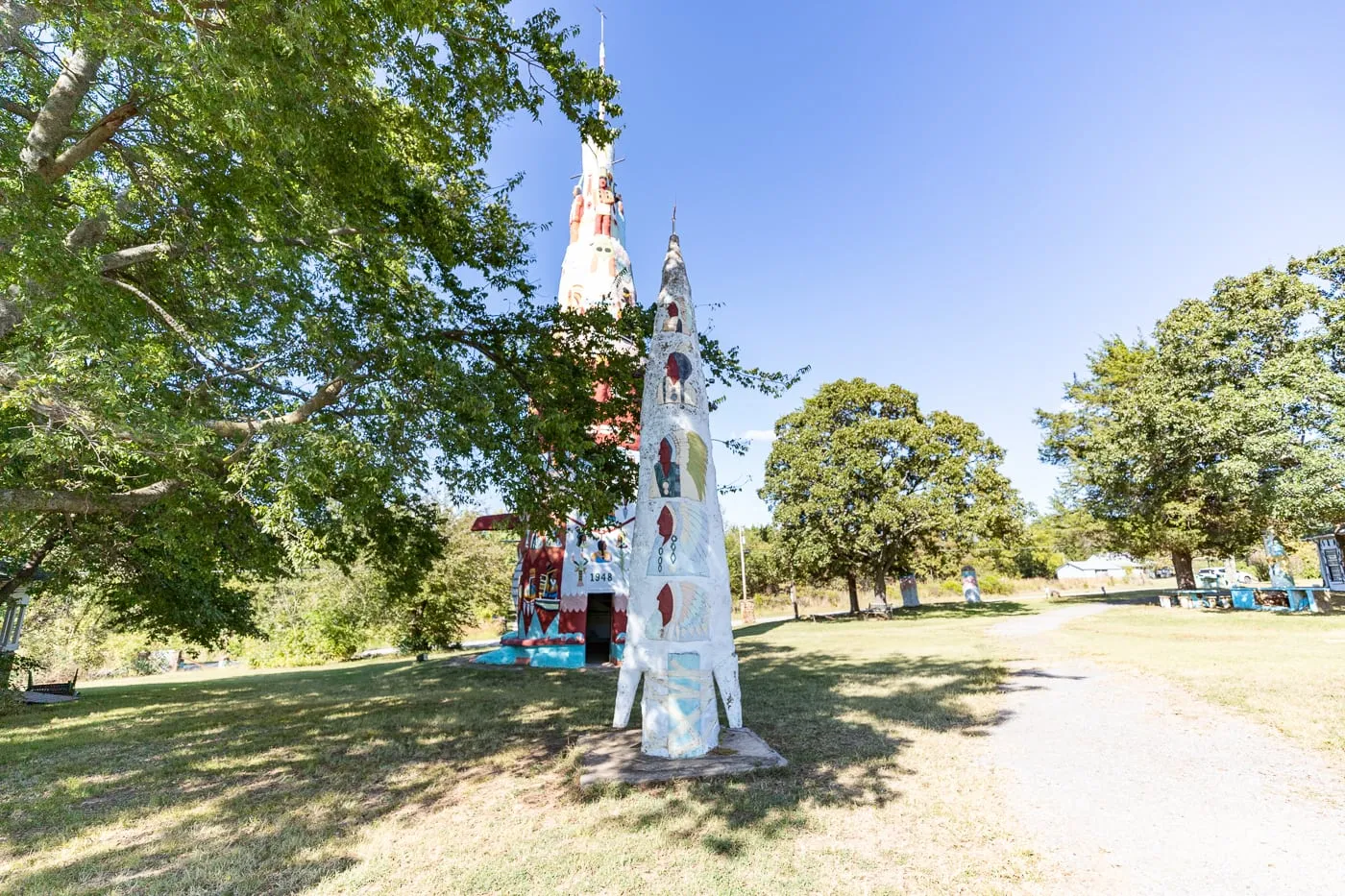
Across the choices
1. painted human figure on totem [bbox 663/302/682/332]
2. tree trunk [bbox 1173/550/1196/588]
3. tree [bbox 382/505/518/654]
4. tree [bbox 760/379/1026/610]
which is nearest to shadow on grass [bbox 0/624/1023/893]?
painted human figure on totem [bbox 663/302/682/332]

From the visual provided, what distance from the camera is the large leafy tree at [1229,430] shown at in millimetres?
19297

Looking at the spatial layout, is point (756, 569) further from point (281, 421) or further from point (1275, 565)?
point (281, 421)

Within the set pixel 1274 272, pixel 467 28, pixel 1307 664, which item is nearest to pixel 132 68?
pixel 467 28

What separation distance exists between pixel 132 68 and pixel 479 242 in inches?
190

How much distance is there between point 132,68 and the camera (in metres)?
6.30

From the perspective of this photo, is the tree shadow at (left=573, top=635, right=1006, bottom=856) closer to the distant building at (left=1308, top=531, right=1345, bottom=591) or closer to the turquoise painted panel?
the turquoise painted panel

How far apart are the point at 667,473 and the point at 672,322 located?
95.4 inches

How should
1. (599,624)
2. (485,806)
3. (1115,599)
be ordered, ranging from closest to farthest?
1. (485,806)
2. (599,624)
3. (1115,599)

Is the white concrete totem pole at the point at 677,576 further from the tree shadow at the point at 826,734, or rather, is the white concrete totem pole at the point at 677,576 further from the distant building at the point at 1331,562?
the distant building at the point at 1331,562

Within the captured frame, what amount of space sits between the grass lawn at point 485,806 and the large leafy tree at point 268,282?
2961 mm

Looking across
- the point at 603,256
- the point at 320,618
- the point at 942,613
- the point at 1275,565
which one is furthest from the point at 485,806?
the point at 1275,565

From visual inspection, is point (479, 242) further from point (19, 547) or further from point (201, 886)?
point (19, 547)

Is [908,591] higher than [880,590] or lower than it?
lower

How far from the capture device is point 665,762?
6660mm
